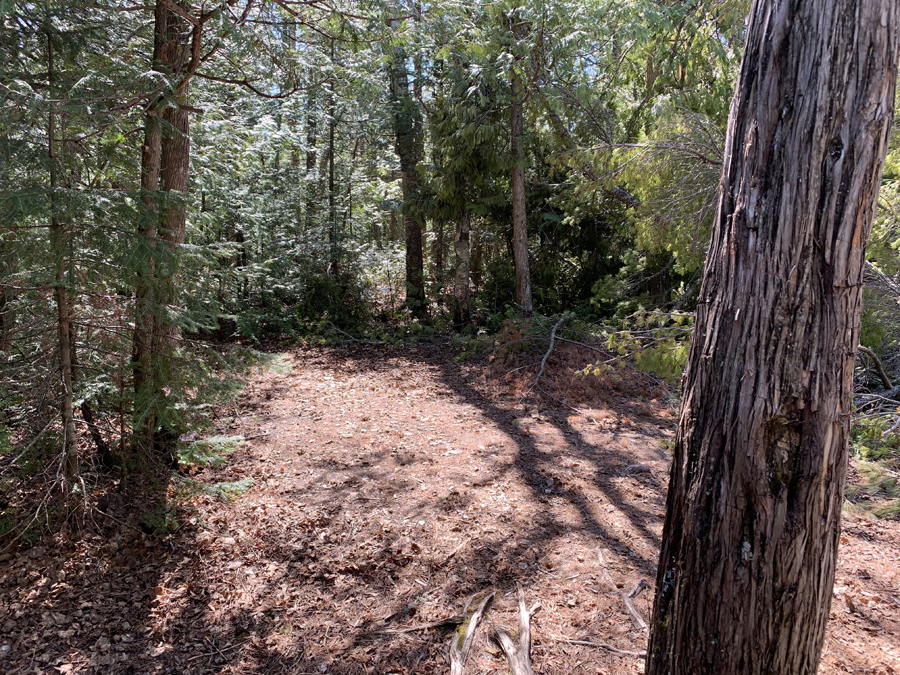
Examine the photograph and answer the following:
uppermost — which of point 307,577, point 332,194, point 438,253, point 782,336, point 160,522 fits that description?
point 332,194

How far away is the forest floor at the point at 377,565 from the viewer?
3213 millimetres

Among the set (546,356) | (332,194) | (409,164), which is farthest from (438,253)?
(546,356)

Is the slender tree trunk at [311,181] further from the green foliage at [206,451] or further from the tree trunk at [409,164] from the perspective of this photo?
the green foliage at [206,451]

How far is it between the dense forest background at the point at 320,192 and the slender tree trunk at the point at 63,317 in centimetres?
1

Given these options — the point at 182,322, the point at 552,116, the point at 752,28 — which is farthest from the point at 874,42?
the point at 552,116

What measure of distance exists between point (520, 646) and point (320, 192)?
1190 centimetres

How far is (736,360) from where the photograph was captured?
6.82 feet

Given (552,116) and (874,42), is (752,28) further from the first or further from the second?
(552,116)

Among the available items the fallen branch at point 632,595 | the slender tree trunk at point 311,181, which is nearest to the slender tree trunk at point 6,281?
the fallen branch at point 632,595

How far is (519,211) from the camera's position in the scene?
11445 millimetres

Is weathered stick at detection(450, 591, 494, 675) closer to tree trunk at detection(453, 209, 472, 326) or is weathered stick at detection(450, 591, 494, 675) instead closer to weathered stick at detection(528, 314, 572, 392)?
weathered stick at detection(528, 314, 572, 392)

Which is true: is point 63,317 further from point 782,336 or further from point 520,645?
point 782,336

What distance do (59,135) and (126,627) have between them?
3684 millimetres

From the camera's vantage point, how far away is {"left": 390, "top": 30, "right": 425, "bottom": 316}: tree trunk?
12367 mm
